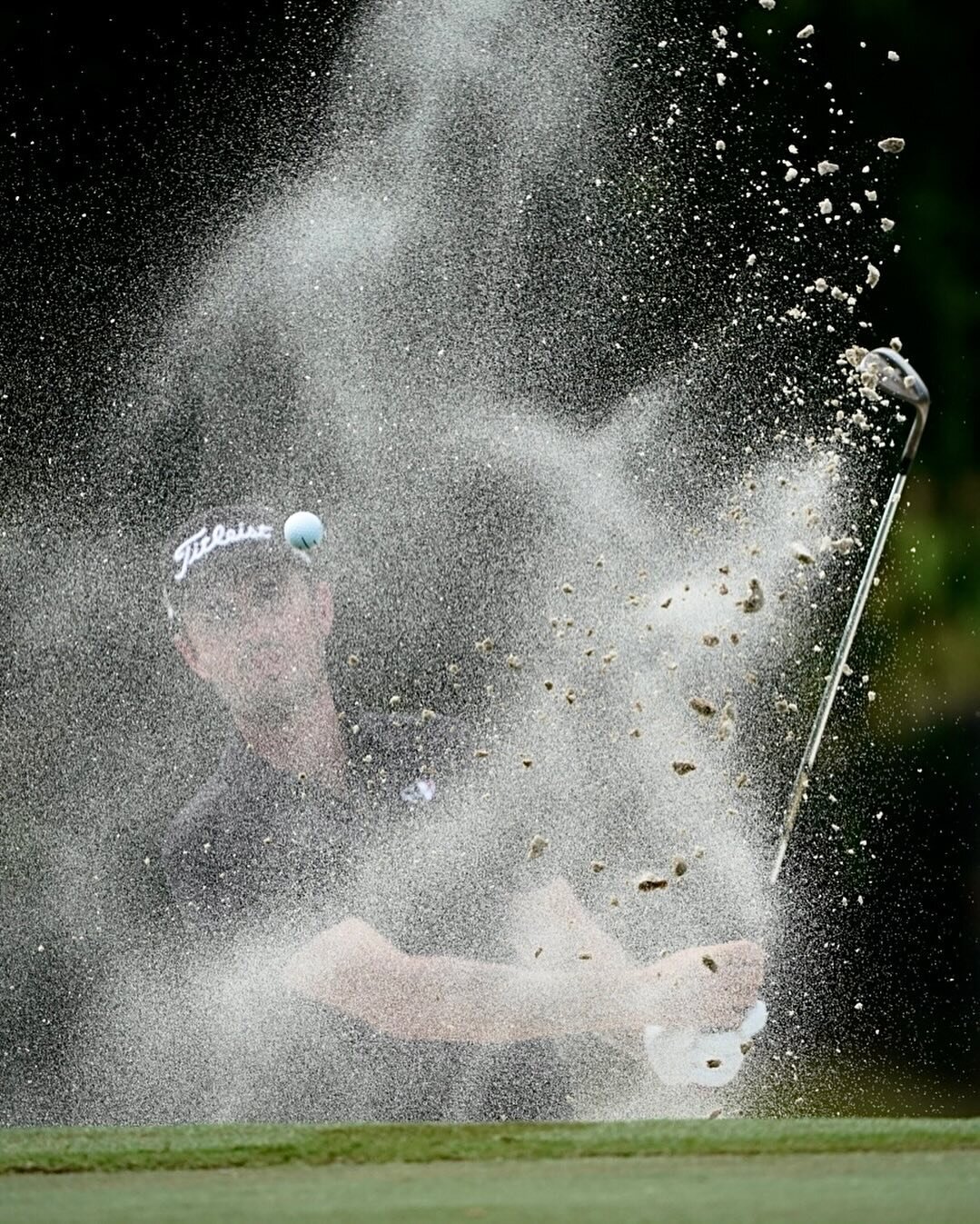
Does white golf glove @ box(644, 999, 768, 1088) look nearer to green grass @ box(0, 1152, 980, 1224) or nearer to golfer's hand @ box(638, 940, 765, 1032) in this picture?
golfer's hand @ box(638, 940, 765, 1032)

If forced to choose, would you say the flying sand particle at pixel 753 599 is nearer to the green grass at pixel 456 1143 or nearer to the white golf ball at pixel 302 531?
the white golf ball at pixel 302 531

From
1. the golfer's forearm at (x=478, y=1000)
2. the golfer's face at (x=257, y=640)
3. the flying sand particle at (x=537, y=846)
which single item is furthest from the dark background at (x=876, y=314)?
the flying sand particle at (x=537, y=846)

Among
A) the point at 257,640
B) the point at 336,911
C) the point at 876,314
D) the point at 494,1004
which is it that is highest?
the point at 876,314

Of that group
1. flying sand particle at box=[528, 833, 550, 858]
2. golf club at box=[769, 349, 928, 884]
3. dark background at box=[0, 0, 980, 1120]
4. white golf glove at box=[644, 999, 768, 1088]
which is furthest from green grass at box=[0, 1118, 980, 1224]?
dark background at box=[0, 0, 980, 1120]

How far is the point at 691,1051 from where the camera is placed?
2.68 metres

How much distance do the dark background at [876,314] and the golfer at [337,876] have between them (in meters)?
0.61

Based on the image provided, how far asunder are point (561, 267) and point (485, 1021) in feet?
6.14

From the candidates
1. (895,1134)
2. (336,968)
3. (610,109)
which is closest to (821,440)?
(610,109)

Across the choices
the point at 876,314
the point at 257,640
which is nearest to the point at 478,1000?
the point at 257,640

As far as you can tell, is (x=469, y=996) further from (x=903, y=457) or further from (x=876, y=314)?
(x=876, y=314)

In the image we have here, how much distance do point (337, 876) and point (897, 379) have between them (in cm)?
125

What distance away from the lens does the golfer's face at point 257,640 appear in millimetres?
2996

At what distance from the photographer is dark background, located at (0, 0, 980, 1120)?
12.5 ft

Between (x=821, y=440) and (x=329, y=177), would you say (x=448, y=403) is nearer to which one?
(x=329, y=177)
